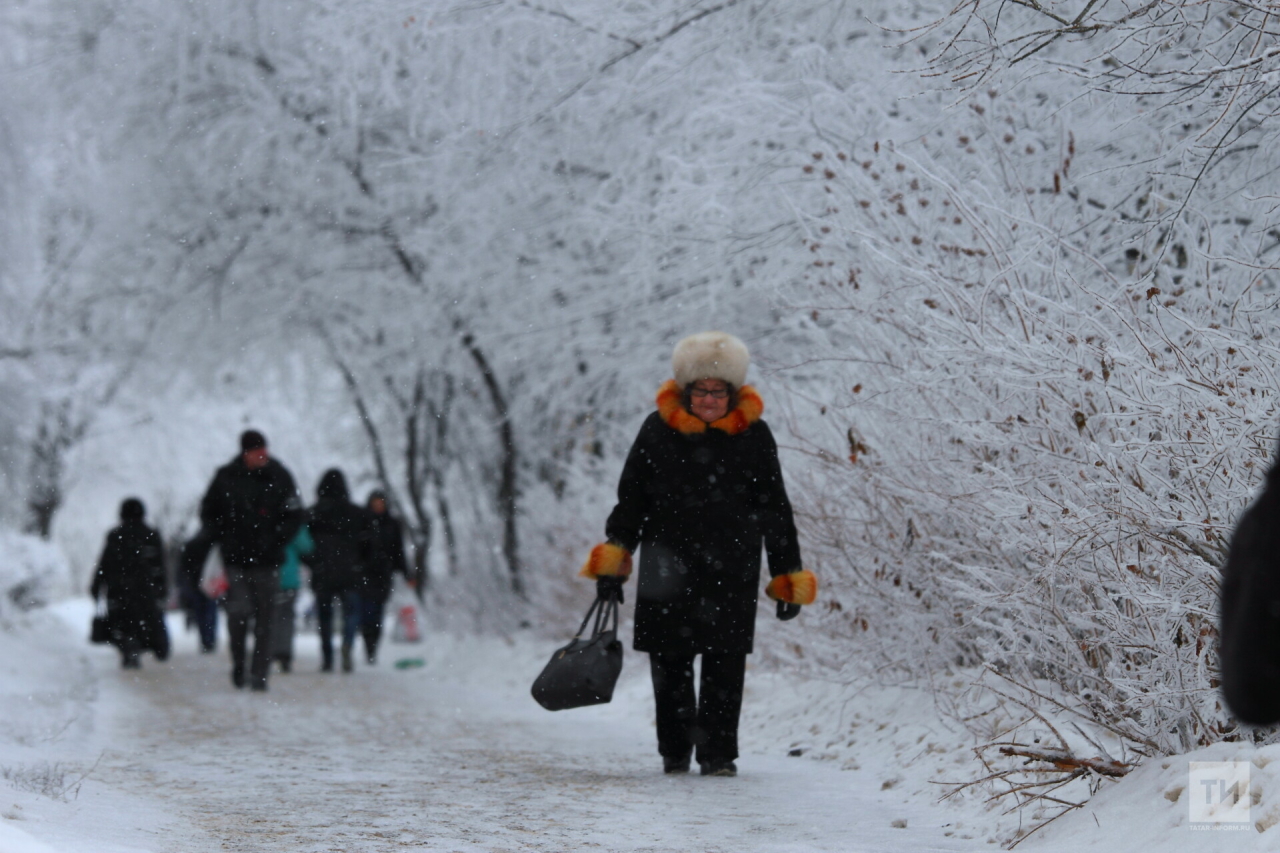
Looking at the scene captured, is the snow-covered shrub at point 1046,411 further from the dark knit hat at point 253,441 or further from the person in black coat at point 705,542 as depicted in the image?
the dark knit hat at point 253,441

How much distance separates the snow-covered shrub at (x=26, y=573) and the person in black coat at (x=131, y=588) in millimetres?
2464

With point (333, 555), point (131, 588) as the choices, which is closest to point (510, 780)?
point (333, 555)

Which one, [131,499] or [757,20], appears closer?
[757,20]

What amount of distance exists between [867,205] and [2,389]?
13.1 meters

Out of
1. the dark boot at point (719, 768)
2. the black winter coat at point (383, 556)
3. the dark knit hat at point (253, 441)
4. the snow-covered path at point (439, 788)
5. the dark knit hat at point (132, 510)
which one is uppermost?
the dark knit hat at point (253, 441)

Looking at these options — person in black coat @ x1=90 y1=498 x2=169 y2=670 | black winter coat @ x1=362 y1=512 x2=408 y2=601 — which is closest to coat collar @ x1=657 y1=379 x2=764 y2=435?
black winter coat @ x1=362 y1=512 x2=408 y2=601

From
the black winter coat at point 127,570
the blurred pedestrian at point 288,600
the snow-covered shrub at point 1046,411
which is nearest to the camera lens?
the snow-covered shrub at point 1046,411

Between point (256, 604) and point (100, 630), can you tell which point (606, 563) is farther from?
point (100, 630)

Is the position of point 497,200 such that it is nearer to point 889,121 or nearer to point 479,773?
point 889,121

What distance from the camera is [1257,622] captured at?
2324mm

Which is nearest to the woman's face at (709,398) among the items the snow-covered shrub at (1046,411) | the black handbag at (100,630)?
the snow-covered shrub at (1046,411)

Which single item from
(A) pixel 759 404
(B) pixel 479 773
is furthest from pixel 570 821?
(A) pixel 759 404

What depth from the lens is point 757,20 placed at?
8.32 metres

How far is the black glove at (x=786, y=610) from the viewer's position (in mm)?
6129
